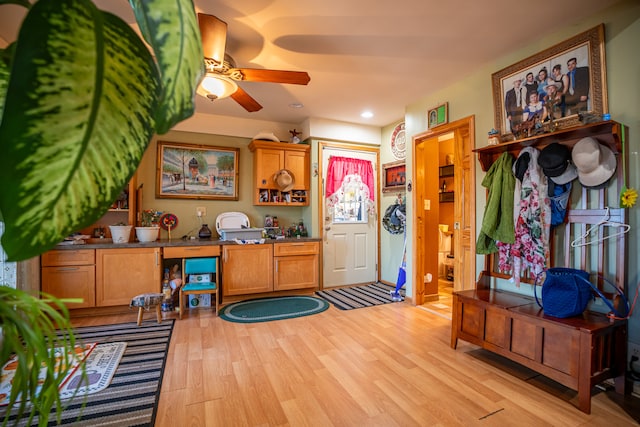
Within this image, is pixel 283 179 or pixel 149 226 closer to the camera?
pixel 149 226

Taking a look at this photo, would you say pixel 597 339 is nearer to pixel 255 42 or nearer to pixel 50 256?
pixel 255 42

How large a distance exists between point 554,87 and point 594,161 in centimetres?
72

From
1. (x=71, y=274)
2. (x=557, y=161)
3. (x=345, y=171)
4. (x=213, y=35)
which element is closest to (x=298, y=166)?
(x=345, y=171)

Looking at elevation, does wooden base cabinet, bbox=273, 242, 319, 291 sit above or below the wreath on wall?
below

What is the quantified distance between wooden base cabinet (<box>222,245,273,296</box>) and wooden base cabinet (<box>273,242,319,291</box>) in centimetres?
10

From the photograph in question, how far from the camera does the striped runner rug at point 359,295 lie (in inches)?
146

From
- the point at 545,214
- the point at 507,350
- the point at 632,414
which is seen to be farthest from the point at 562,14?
the point at 632,414

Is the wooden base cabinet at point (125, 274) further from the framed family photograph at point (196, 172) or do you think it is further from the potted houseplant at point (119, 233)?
the framed family photograph at point (196, 172)

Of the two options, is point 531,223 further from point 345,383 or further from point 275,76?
point 275,76

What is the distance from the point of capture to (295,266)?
4.02 m

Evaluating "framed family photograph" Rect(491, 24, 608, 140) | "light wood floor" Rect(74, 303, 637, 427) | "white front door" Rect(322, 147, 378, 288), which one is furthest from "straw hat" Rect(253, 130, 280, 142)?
"framed family photograph" Rect(491, 24, 608, 140)

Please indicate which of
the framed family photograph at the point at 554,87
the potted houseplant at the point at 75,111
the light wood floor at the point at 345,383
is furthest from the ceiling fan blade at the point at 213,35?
the framed family photograph at the point at 554,87

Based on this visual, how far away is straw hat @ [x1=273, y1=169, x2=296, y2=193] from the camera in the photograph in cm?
422

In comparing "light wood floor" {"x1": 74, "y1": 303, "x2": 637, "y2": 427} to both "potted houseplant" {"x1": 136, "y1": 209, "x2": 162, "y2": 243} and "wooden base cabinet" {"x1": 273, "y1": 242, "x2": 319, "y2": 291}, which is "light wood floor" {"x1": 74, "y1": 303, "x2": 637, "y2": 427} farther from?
"potted houseplant" {"x1": 136, "y1": 209, "x2": 162, "y2": 243}
